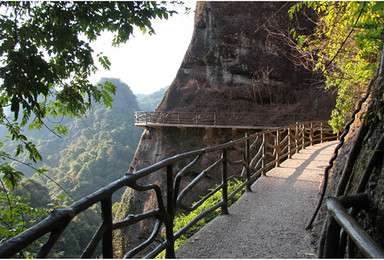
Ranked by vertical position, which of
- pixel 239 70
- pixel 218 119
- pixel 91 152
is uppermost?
pixel 239 70

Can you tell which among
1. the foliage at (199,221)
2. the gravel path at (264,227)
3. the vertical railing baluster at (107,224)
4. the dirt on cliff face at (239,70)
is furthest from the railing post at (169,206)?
the dirt on cliff face at (239,70)

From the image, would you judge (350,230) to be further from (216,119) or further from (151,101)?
(151,101)

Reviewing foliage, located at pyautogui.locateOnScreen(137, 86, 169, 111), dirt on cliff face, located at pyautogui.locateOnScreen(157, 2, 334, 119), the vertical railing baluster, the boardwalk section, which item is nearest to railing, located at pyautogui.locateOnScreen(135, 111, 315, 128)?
the boardwalk section

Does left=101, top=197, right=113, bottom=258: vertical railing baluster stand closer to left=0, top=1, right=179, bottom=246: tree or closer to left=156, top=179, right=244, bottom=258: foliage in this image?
left=0, top=1, right=179, bottom=246: tree

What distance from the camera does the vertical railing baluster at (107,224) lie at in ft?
5.23

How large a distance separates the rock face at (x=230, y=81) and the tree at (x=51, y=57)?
16.2 meters

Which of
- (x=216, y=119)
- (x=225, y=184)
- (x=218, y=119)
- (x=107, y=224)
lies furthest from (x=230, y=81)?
(x=107, y=224)

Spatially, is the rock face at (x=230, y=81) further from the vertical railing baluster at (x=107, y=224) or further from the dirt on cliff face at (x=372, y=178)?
the vertical railing baluster at (x=107, y=224)

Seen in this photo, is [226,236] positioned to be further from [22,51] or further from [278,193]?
[22,51]

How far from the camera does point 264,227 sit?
343cm

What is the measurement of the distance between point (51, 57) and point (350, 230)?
9.35 feet

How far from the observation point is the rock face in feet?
64.3

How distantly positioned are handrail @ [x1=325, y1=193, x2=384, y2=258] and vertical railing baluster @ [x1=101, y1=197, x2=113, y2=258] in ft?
3.94

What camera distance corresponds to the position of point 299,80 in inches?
806
